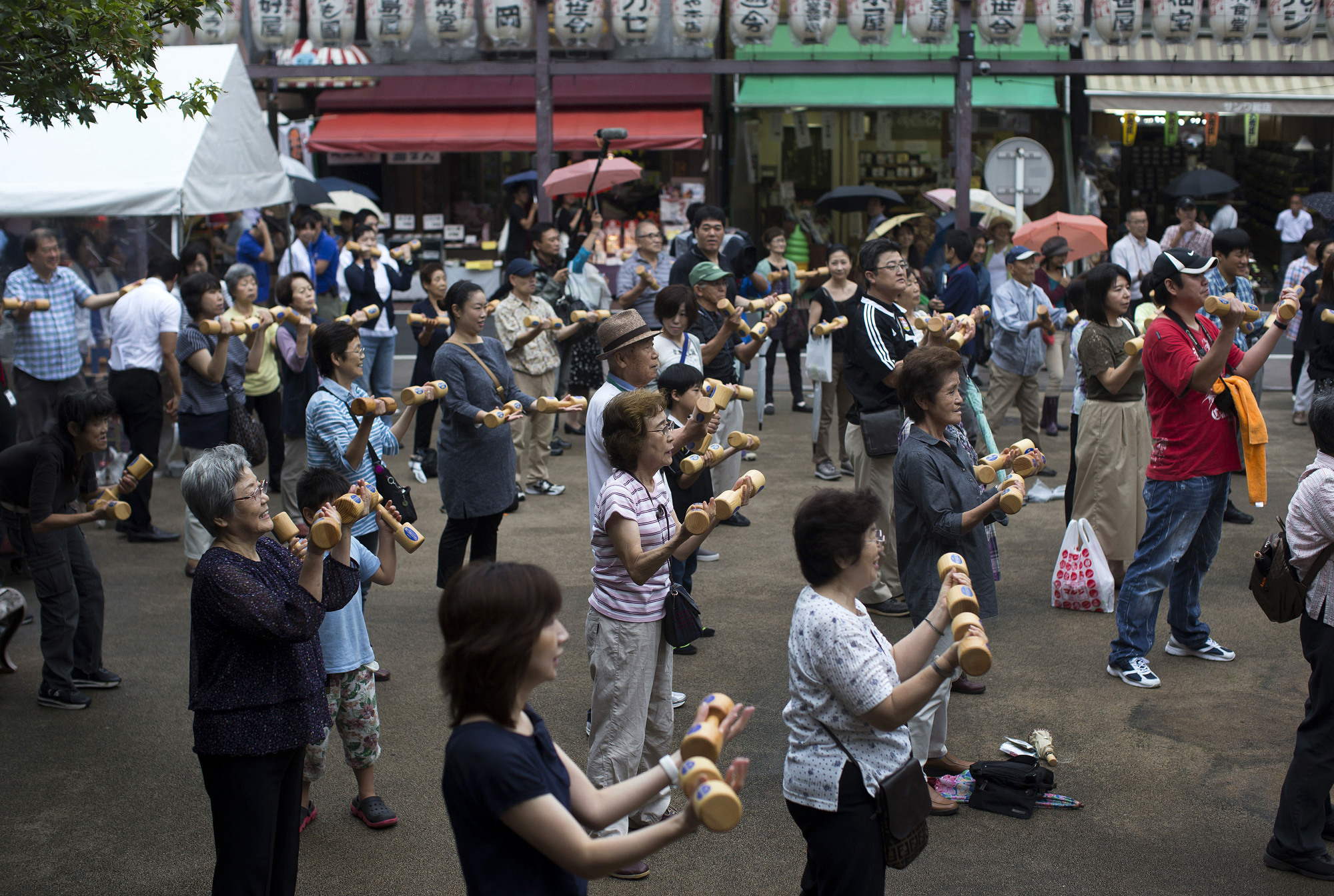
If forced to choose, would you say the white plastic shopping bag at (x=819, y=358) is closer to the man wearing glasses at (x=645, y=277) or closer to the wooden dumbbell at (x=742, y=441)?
the man wearing glasses at (x=645, y=277)

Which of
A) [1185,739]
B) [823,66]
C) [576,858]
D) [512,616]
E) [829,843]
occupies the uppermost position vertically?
[823,66]

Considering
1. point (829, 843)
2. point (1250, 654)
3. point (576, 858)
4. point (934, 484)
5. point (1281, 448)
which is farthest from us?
point (1281, 448)

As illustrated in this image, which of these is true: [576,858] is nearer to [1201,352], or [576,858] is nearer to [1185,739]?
[1185,739]

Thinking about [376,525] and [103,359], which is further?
[103,359]

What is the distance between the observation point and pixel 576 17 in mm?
12586

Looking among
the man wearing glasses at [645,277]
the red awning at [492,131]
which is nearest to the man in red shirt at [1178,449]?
the man wearing glasses at [645,277]

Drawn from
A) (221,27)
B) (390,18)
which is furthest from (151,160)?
(390,18)

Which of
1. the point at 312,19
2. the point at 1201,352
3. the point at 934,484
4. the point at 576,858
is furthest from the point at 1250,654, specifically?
the point at 312,19

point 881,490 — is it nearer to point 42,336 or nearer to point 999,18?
point 42,336

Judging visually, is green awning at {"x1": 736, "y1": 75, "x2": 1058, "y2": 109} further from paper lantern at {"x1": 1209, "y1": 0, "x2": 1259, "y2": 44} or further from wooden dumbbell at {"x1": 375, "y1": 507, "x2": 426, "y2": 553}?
wooden dumbbell at {"x1": 375, "y1": 507, "x2": 426, "y2": 553}

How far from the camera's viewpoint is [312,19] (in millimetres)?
12547

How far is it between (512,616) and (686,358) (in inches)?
170

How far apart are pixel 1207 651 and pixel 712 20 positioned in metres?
9.17

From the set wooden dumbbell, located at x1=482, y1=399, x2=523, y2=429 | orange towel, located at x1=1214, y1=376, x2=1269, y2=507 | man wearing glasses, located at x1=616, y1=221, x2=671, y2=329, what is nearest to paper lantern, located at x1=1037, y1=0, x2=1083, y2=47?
man wearing glasses, located at x1=616, y1=221, x2=671, y2=329
